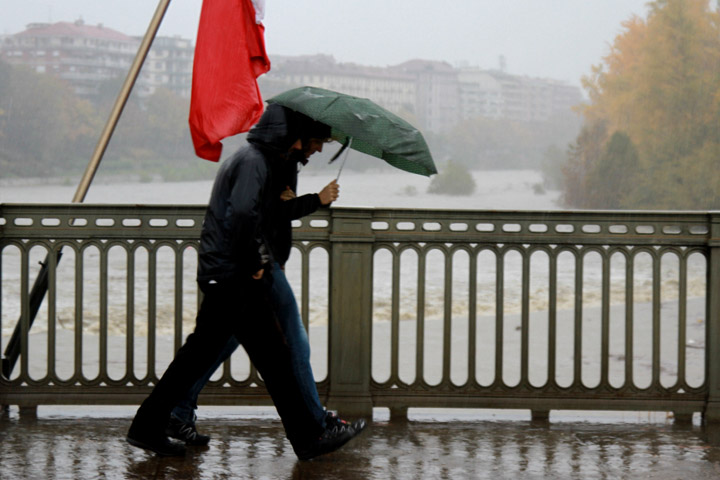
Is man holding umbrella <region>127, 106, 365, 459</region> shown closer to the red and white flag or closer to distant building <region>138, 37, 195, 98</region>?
the red and white flag

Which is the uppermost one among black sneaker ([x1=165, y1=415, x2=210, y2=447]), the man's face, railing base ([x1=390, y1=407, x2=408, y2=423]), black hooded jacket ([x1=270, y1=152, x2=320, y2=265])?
the man's face

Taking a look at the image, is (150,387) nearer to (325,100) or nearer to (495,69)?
(325,100)

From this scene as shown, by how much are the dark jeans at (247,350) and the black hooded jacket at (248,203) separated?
100 millimetres

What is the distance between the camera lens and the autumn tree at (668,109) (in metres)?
47.1

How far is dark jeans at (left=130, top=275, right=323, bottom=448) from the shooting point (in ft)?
13.7

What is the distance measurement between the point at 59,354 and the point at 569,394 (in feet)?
25.1

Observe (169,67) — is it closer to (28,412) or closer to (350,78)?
(350,78)

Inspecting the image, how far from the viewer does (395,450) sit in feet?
15.2

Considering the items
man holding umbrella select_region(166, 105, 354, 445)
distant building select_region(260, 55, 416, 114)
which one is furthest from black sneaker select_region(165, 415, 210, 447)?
distant building select_region(260, 55, 416, 114)

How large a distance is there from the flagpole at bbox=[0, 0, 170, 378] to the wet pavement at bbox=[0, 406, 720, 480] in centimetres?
34

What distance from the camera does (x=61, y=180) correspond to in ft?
160

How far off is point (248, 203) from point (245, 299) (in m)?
0.44

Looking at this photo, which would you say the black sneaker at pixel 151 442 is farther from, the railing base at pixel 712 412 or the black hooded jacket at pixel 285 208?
the railing base at pixel 712 412

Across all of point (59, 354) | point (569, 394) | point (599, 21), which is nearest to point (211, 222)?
point (569, 394)
